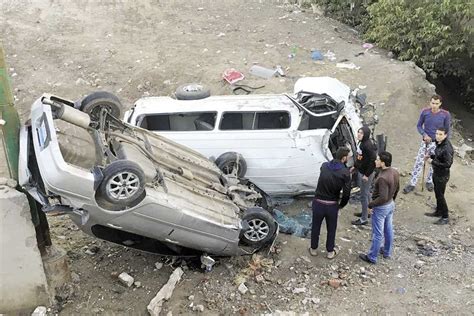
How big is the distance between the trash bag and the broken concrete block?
80.2 inches

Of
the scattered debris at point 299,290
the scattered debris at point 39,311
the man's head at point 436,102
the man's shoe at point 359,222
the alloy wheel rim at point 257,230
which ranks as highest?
the man's head at point 436,102

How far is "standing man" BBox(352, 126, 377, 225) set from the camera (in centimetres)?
713

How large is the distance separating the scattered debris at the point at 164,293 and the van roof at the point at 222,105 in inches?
95.3

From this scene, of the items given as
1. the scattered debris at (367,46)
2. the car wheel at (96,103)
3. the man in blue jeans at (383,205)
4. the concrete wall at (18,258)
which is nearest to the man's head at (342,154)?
the man in blue jeans at (383,205)

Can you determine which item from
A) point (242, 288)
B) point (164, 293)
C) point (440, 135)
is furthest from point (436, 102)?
point (164, 293)

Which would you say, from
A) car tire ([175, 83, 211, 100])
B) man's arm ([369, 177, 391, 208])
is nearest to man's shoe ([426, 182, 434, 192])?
man's arm ([369, 177, 391, 208])

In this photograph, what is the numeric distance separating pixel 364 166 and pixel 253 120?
64.3 inches

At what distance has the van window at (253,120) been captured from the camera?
778 centimetres

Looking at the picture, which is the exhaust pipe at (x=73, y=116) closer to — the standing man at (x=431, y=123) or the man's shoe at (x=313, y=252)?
the man's shoe at (x=313, y=252)

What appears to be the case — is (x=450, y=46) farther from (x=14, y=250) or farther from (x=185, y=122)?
(x=14, y=250)

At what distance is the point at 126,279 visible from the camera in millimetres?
6246

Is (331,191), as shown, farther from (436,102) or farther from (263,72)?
(263,72)

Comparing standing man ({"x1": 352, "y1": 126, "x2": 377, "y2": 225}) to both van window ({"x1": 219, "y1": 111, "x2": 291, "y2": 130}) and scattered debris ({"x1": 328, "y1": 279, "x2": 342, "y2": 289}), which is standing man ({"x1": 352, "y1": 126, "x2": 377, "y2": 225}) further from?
scattered debris ({"x1": 328, "y1": 279, "x2": 342, "y2": 289})

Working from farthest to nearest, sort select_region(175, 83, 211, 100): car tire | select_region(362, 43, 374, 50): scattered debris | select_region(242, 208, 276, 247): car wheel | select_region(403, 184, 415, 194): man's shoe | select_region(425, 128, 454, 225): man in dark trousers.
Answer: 1. select_region(362, 43, 374, 50): scattered debris
2. select_region(403, 184, 415, 194): man's shoe
3. select_region(175, 83, 211, 100): car tire
4. select_region(425, 128, 454, 225): man in dark trousers
5. select_region(242, 208, 276, 247): car wheel
